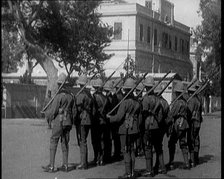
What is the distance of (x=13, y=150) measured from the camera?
35.3ft

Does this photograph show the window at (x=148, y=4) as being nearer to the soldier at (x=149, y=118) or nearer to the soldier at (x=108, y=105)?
the soldier at (x=149, y=118)

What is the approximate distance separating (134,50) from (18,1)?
2.88 metres

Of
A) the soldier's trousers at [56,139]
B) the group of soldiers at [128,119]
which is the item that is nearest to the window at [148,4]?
the group of soldiers at [128,119]

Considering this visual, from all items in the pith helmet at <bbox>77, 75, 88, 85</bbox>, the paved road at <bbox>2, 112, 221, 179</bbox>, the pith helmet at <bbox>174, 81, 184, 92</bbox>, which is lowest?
the paved road at <bbox>2, 112, 221, 179</bbox>

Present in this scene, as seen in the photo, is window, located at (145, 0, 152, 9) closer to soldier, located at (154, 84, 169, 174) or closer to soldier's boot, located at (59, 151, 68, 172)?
soldier, located at (154, 84, 169, 174)

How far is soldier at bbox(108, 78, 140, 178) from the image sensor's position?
26.6ft

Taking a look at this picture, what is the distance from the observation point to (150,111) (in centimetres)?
855

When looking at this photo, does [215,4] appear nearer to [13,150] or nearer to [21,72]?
[21,72]

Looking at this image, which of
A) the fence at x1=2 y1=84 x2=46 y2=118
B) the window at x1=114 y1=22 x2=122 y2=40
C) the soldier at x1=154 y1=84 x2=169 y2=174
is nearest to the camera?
the fence at x1=2 y1=84 x2=46 y2=118

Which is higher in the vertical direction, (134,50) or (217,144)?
(134,50)

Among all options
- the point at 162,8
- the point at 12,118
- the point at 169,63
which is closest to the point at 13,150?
the point at 12,118

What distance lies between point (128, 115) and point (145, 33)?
133 centimetres

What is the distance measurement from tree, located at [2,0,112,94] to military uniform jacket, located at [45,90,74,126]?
3.09 feet

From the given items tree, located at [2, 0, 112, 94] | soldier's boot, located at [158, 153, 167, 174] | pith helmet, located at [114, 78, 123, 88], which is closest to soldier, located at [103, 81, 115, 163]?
pith helmet, located at [114, 78, 123, 88]
